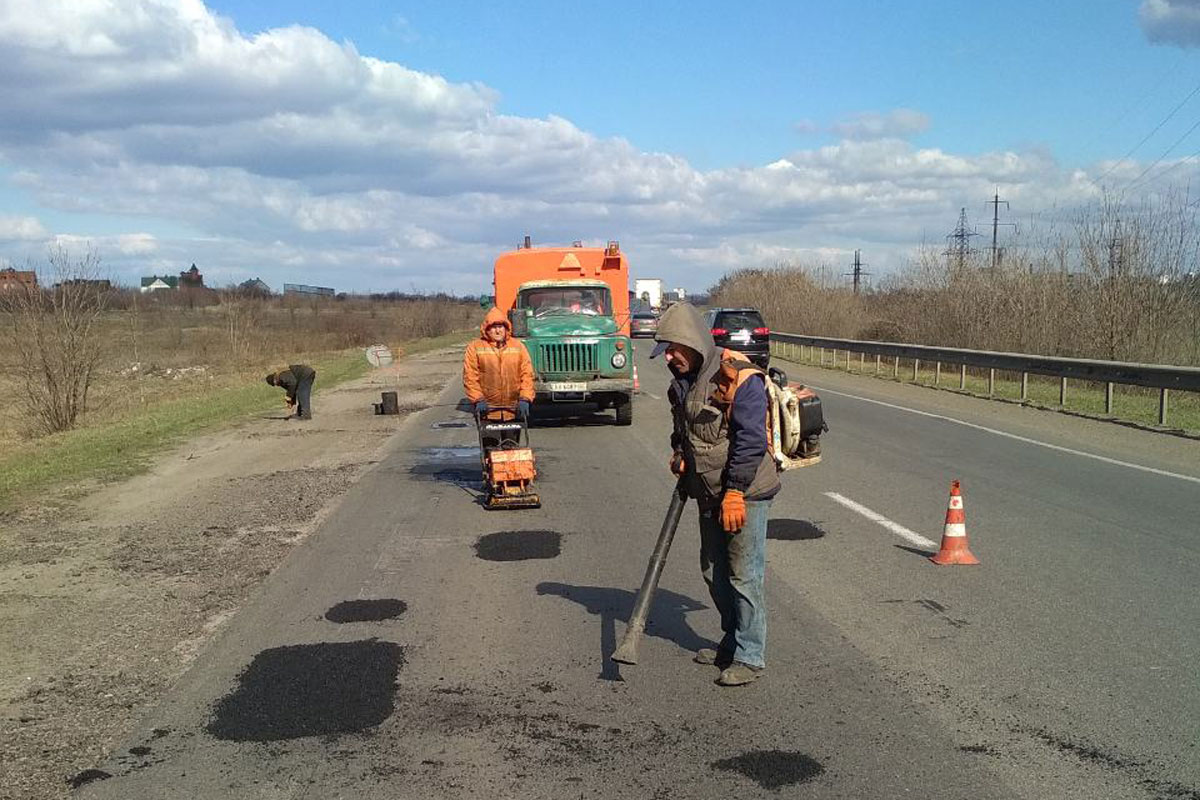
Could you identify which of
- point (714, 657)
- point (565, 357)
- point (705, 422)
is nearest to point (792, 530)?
point (714, 657)

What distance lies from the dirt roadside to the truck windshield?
3.86 meters

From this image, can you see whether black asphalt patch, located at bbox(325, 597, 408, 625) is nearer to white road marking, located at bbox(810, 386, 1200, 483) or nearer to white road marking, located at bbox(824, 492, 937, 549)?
white road marking, located at bbox(824, 492, 937, 549)

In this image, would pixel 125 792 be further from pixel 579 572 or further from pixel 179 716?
pixel 579 572

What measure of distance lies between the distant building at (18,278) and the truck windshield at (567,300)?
11757mm

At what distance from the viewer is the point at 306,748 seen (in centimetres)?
475

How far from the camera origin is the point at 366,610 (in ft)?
22.9

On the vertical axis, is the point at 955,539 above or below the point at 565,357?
below

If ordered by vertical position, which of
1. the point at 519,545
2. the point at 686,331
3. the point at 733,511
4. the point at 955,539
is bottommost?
the point at 519,545

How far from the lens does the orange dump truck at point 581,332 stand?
17234mm

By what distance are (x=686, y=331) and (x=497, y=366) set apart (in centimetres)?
546

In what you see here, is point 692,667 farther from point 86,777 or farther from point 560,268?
point 560,268

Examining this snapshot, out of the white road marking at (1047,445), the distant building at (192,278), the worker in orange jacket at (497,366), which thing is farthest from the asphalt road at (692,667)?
the distant building at (192,278)

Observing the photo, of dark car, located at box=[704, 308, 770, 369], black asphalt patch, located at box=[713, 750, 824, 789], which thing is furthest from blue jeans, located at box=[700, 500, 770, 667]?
dark car, located at box=[704, 308, 770, 369]

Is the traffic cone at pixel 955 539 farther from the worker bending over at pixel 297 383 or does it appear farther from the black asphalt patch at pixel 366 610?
the worker bending over at pixel 297 383
